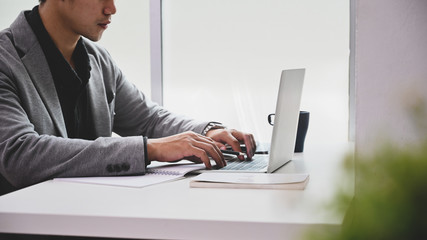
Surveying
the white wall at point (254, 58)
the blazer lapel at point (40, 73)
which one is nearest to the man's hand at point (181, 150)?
the blazer lapel at point (40, 73)

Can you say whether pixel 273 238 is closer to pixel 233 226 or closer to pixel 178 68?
pixel 233 226

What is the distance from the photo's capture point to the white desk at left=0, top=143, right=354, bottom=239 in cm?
78

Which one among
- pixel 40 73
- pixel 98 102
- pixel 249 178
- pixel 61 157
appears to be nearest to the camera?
pixel 249 178

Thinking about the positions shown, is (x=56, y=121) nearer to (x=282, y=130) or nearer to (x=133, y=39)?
(x=282, y=130)

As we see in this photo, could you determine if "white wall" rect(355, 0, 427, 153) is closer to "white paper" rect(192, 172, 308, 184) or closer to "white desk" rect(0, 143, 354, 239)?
"white desk" rect(0, 143, 354, 239)

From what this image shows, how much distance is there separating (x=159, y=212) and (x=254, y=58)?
6.03ft

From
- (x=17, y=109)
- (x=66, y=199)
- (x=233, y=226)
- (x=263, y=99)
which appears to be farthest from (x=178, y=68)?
(x=233, y=226)

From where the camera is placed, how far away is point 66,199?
977 millimetres

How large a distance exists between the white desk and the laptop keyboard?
24cm

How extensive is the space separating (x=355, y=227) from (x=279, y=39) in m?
2.38

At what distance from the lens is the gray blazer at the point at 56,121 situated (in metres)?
1.24

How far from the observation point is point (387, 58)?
904 mm

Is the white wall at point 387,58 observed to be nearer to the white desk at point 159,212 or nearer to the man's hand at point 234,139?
the white desk at point 159,212

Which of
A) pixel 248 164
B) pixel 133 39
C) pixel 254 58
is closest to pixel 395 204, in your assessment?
pixel 248 164
